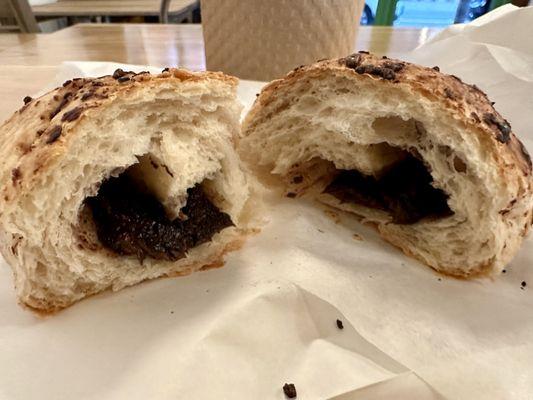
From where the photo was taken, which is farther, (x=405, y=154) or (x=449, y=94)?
(x=405, y=154)

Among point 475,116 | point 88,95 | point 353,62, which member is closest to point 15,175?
point 88,95

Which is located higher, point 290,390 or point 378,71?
point 378,71

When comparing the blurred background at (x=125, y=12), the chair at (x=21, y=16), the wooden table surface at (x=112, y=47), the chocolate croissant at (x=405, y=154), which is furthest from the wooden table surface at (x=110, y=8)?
the chocolate croissant at (x=405, y=154)

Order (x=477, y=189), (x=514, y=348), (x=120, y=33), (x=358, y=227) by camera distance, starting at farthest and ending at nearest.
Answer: (x=120, y=33)
(x=358, y=227)
(x=477, y=189)
(x=514, y=348)

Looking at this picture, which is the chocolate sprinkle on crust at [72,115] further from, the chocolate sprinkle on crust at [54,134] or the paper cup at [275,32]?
the paper cup at [275,32]

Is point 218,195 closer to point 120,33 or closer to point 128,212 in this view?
point 128,212

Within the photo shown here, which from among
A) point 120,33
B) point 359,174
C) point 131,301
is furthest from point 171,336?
point 120,33

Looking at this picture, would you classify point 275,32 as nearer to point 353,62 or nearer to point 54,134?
point 353,62
